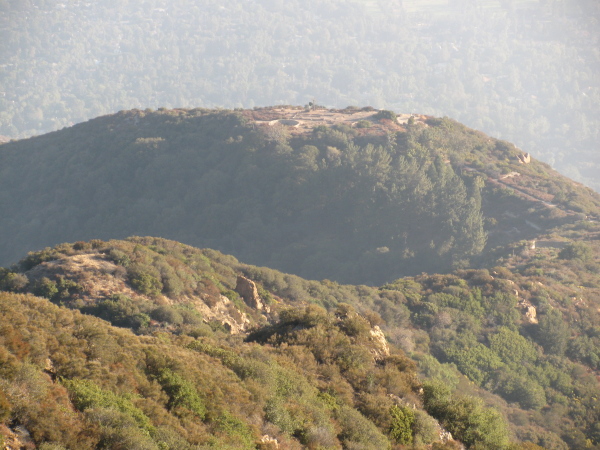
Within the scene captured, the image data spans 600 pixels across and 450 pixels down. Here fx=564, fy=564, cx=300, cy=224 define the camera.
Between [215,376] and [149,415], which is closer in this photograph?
[149,415]

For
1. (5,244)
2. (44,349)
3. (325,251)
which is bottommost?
(5,244)

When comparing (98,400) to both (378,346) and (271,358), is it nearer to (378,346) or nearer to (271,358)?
(271,358)

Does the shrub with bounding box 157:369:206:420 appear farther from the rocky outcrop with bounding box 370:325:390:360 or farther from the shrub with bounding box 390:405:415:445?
the rocky outcrop with bounding box 370:325:390:360

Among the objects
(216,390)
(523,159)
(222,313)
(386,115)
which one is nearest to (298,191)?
(386,115)

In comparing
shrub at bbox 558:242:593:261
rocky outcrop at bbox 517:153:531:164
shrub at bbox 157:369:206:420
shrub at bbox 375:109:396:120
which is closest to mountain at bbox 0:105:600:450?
shrub at bbox 157:369:206:420

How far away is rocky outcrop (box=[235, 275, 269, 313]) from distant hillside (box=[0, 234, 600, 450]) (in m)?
0.07

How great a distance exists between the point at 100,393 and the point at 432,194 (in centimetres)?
5406

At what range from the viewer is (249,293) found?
27.4 m

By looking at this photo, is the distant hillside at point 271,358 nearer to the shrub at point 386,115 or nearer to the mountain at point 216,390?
the mountain at point 216,390

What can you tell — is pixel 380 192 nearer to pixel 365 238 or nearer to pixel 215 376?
pixel 365 238

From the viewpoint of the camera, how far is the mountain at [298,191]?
5753cm

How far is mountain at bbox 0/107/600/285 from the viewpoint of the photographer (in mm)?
57531

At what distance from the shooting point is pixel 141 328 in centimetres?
2014

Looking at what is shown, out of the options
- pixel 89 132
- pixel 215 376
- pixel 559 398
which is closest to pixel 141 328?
pixel 215 376
